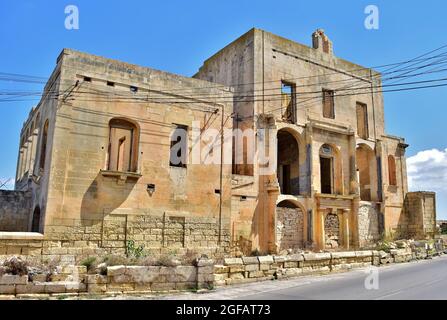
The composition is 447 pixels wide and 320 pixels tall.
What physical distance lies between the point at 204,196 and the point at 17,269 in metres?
8.67

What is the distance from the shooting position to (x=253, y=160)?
19.1 meters

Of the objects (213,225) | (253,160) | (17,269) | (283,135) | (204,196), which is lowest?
(17,269)

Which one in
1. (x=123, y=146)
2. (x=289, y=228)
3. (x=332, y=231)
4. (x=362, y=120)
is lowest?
(x=332, y=231)

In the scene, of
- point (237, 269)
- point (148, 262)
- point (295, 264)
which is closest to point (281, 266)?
point (295, 264)

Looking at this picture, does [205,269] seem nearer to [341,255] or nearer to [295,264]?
[295,264]

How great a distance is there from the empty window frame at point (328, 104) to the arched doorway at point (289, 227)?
6.31 meters

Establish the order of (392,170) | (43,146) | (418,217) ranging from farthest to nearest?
(392,170)
(418,217)
(43,146)

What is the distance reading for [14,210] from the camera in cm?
1602

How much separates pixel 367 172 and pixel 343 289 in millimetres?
16287

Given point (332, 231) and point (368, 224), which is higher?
point (368, 224)

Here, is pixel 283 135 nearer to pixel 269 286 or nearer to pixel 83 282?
pixel 269 286

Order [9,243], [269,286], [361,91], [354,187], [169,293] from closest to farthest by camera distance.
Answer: [169,293] < [269,286] < [9,243] < [354,187] < [361,91]

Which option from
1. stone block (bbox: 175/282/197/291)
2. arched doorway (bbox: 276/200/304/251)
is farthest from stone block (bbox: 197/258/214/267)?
arched doorway (bbox: 276/200/304/251)
